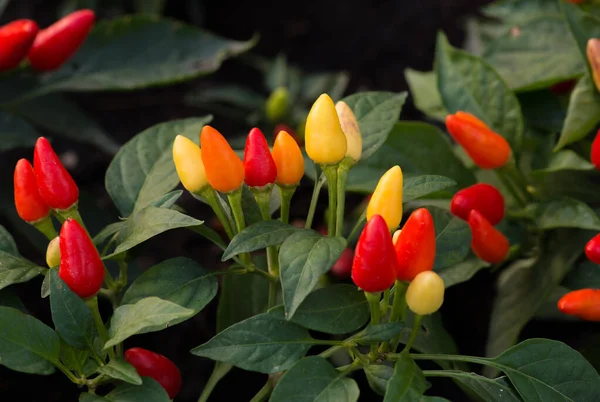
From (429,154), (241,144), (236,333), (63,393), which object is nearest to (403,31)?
(241,144)

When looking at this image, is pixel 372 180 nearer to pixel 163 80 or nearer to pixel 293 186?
pixel 293 186

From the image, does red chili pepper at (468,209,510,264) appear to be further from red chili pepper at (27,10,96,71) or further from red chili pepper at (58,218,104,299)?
red chili pepper at (27,10,96,71)

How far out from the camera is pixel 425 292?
0.86 meters

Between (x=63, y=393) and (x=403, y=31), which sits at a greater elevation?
(x=403, y=31)

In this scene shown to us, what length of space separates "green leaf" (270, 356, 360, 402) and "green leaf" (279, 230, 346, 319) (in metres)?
0.07

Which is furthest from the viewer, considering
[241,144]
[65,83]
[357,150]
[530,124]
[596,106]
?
[241,144]

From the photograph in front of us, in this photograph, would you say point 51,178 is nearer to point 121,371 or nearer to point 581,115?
point 121,371

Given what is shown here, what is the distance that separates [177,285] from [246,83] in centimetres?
152

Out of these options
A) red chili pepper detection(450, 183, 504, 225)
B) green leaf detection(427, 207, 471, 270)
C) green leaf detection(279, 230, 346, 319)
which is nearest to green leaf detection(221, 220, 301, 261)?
green leaf detection(279, 230, 346, 319)

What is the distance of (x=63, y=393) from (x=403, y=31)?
1520 mm

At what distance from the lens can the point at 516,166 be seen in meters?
1.30

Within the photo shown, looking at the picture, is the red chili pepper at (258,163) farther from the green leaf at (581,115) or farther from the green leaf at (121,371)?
the green leaf at (581,115)

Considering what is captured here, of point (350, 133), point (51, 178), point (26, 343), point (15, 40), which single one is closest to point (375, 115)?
point (350, 133)

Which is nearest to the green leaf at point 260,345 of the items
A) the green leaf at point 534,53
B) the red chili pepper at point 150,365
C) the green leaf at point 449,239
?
the red chili pepper at point 150,365
